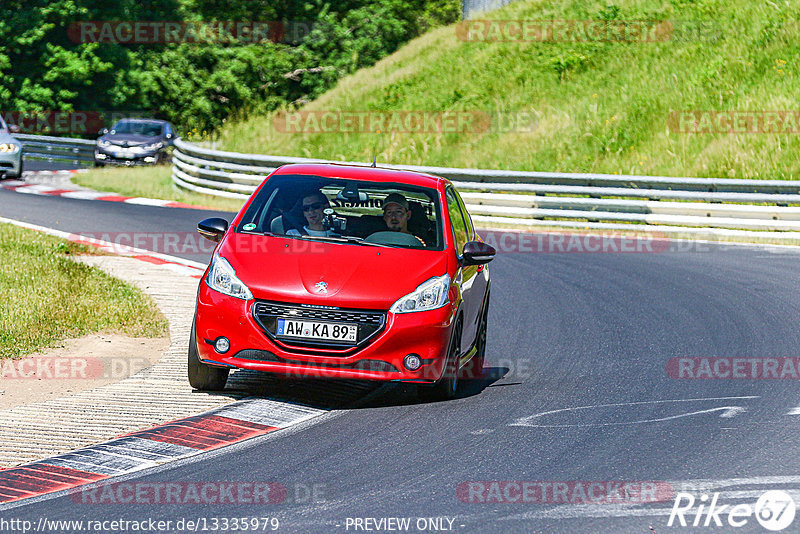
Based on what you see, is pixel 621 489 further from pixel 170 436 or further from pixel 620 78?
pixel 620 78

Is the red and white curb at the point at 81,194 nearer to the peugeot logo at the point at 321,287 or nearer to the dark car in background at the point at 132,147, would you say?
the dark car in background at the point at 132,147

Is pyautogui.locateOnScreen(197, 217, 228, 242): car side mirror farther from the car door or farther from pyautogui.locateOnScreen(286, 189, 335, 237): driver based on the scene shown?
the car door

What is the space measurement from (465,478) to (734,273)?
10135mm

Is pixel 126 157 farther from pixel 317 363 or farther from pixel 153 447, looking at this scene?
pixel 153 447

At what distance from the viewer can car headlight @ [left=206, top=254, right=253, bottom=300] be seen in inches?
315

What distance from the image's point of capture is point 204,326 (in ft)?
26.6

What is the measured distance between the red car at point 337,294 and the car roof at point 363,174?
0.16 m

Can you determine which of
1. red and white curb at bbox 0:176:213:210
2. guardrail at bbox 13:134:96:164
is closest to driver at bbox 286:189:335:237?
red and white curb at bbox 0:176:213:210

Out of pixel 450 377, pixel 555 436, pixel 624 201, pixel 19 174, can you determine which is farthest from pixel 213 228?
pixel 19 174

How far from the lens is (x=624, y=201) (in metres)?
21.8

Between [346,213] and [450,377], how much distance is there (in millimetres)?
1724

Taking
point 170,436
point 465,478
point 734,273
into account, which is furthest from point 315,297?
point 734,273

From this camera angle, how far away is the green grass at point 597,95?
2647 cm

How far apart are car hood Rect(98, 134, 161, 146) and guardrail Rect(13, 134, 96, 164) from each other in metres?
4.27
